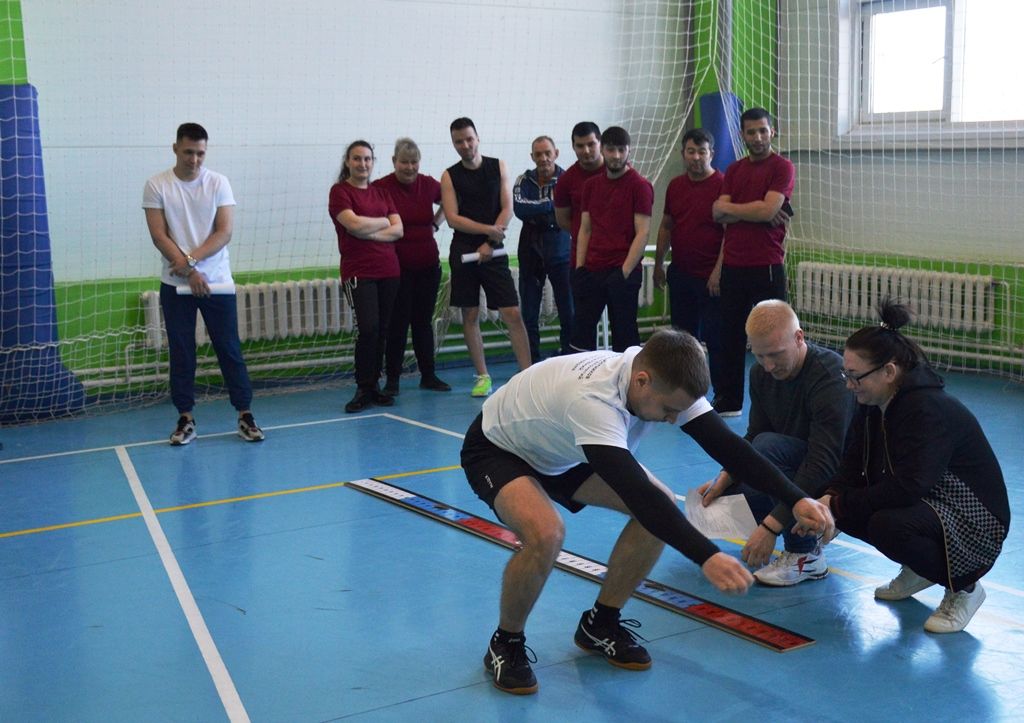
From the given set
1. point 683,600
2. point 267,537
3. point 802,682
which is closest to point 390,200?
point 267,537

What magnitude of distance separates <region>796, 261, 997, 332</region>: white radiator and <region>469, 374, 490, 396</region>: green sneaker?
8.62 feet

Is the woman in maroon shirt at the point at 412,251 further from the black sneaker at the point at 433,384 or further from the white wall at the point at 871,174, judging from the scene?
the white wall at the point at 871,174

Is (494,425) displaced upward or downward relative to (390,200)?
downward

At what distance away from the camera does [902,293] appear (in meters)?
8.31

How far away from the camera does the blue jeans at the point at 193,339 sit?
20.3 ft

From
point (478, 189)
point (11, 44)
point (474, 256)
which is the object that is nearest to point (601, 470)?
point (474, 256)

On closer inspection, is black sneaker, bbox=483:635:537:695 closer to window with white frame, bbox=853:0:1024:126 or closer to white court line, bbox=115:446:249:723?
white court line, bbox=115:446:249:723

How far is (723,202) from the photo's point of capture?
6527mm

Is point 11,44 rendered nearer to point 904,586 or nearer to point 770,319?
point 770,319

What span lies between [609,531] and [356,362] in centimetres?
311

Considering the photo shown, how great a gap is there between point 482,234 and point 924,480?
448cm

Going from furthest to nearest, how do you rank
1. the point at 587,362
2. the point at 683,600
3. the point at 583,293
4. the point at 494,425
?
the point at 583,293
the point at 683,600
the point at 494,425
the point at 587,362

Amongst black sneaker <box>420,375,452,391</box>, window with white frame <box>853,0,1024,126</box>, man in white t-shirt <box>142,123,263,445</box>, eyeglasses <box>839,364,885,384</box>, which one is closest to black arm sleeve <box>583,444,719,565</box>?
eyeglasses <box>839,364,885,384</box>

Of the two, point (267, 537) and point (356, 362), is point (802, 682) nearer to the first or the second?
point (267, 537)
